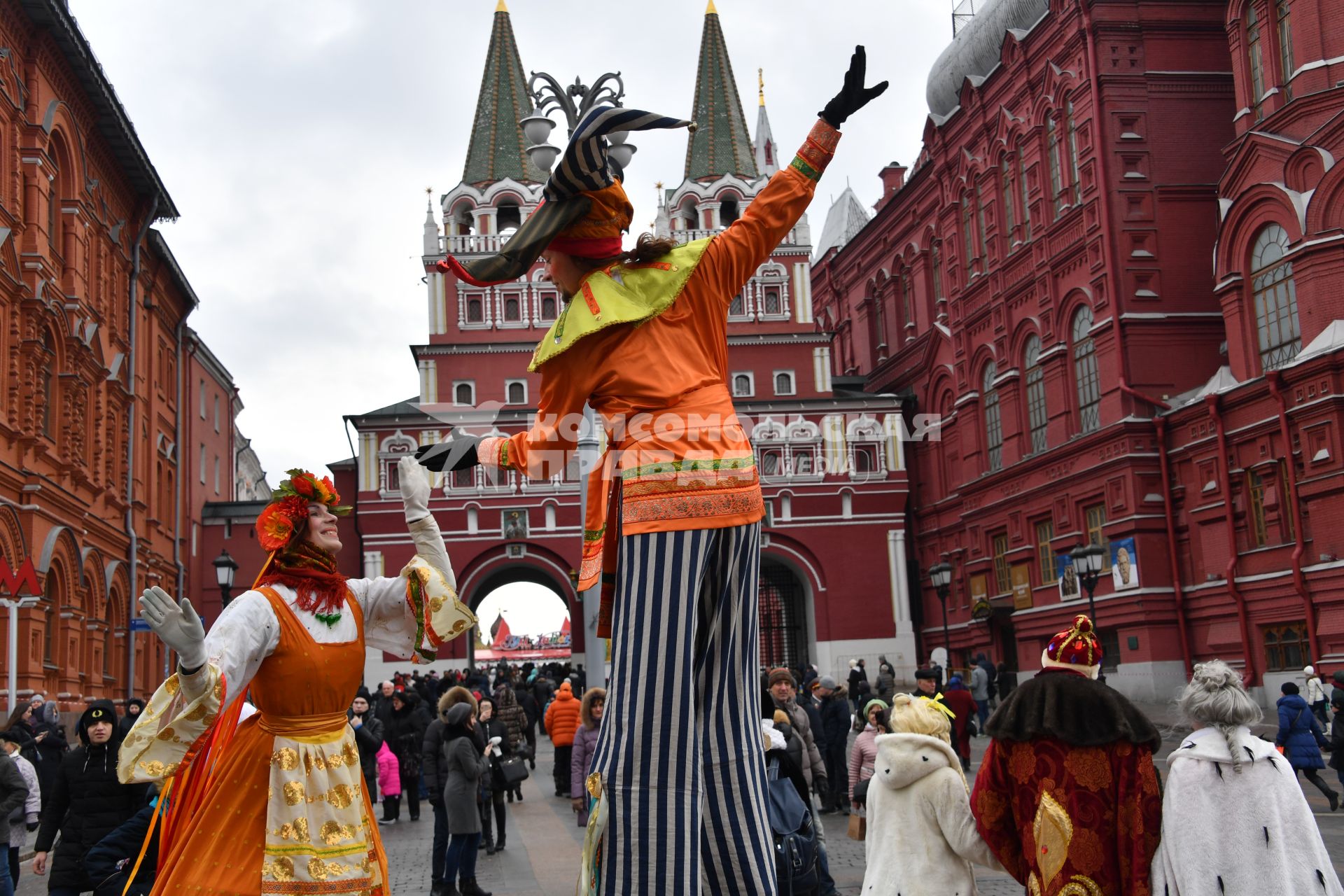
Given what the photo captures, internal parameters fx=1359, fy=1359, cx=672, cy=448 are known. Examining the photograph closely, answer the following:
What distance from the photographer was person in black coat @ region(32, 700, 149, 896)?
24.7 feet

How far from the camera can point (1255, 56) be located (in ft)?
79.7

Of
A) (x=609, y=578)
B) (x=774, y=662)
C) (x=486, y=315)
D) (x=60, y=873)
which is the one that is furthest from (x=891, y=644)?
(x=609, y=578)

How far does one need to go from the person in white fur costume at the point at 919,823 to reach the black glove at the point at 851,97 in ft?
8.85

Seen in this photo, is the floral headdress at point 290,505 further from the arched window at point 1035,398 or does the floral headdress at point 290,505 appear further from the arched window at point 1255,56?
the arched window at point 1035,398

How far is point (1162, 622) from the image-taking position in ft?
86.0

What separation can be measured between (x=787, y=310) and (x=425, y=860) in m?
31.7

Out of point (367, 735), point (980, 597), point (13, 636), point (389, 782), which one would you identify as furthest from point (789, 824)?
point (980, 597)

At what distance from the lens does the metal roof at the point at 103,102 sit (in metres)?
23.4

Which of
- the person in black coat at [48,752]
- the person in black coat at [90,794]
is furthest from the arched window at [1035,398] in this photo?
the person in black coat at [90,794]

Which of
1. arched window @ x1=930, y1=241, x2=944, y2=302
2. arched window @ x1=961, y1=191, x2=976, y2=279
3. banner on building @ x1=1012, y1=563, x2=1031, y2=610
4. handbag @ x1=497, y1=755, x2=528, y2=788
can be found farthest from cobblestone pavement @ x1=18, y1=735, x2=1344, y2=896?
arched window @ x1=930, y1=241, x2=944, y2=302

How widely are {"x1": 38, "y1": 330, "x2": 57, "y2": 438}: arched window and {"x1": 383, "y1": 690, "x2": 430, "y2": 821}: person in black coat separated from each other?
10.5m

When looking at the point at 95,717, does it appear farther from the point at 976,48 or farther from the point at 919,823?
the point at 976,48

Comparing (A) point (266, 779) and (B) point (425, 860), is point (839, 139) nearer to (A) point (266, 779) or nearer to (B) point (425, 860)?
(A) point (266, 779)

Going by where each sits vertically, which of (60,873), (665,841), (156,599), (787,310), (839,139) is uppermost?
(787,310)
